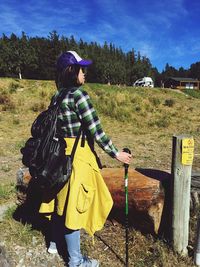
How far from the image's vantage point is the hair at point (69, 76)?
292 cm

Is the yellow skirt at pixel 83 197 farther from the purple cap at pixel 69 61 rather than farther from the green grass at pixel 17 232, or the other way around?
the green grass at pixel 17 232

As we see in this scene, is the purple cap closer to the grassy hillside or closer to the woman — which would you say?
the woman

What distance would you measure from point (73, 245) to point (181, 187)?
1.26m

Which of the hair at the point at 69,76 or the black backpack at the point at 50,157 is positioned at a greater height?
the hair at the point at 69,76

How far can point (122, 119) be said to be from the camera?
48.3 ft

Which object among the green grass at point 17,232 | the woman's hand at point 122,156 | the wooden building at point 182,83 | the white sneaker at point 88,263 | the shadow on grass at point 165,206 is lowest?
the white sneaker at point 88,263

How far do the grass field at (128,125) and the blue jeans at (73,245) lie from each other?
0.72 meters

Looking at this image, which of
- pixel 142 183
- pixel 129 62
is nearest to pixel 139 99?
pixel 142 183

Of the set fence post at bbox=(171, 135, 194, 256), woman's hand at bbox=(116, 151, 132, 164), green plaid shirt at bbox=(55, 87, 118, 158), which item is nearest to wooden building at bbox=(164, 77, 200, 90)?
fence post at bbox=(171, 135, 194, 256)

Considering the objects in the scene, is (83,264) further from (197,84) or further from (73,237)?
(197,84)

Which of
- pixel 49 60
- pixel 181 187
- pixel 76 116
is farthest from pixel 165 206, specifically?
pixel 49 60

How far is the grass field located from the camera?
3925 mm

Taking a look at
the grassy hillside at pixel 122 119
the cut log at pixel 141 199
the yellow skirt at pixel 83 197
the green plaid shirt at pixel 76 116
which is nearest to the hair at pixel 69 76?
the green plaid shirt at pixel 76 116

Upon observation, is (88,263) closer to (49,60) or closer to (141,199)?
(141,199)
